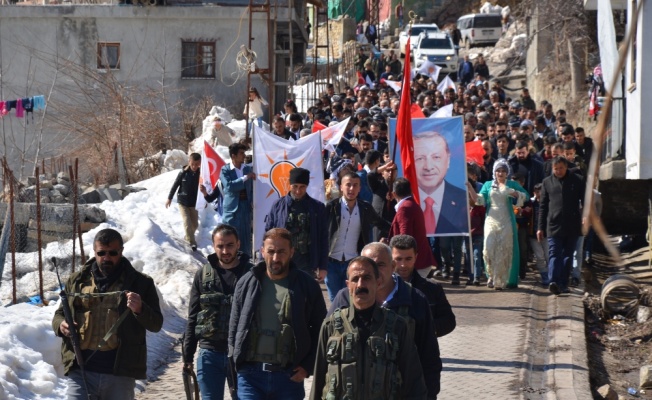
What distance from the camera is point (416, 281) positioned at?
275 inches

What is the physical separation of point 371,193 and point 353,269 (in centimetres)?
850

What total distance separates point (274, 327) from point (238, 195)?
7.53m

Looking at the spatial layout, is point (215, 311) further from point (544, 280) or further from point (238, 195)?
point (544, 280)

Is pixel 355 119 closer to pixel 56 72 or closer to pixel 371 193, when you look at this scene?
pixel 371 193

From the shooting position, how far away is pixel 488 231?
49.5ft

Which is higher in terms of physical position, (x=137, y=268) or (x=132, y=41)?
(x=132, y=41)

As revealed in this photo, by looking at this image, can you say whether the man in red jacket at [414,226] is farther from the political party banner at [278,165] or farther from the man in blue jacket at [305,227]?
the political party banner at [278,165]

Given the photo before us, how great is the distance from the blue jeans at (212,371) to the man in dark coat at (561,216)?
7.79 m

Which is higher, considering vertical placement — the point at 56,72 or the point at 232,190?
the point at 56,72

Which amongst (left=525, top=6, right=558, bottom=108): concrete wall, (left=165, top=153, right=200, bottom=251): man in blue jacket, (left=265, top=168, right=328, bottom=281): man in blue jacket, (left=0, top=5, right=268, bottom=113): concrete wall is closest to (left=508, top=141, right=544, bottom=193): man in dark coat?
(left=165, top=153, right=200, bottom=251): man in blue jacket

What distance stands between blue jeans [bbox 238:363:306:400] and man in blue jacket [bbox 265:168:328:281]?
3.45 metres

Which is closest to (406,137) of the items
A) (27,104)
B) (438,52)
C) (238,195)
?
(238,195)

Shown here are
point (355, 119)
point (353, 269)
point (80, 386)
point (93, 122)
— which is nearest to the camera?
point (353, 269)

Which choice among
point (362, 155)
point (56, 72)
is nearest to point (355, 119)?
point (362, 155)
